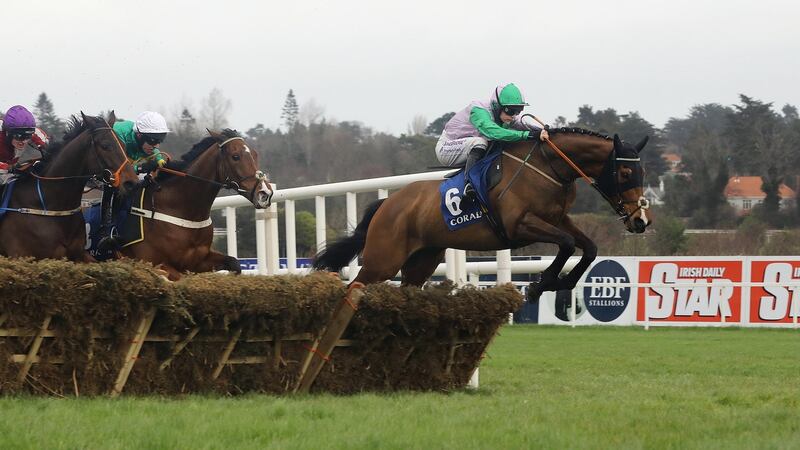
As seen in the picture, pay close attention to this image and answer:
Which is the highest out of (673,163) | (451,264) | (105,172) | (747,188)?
(105,172)

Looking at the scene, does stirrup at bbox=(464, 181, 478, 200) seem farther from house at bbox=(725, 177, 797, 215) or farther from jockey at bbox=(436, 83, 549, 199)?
house at bbox=(725, 177, 797, 215)

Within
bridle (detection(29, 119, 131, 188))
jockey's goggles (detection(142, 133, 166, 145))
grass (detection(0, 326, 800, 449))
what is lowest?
grass (detection(0, 326, 800, 449))

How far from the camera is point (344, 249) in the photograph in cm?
897

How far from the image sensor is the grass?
15.0ft

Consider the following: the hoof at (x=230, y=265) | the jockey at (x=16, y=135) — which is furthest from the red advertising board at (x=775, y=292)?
the jockey at (x=16, y=135)

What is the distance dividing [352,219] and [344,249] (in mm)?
326

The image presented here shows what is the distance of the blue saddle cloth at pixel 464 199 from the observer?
7820 millimetres

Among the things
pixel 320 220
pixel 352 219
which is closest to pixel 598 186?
pixel 352 219

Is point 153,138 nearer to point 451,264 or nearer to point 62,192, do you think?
point 62,192

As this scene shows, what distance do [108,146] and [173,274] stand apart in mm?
988

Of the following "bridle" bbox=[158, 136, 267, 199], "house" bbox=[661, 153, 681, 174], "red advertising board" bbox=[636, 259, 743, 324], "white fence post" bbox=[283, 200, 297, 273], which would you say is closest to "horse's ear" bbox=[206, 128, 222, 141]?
"bridle" bbox=[158, 136, 267, 199]

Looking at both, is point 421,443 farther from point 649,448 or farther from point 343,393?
point 343,393

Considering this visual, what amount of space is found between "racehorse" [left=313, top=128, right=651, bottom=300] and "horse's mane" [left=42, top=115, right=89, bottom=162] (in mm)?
2396

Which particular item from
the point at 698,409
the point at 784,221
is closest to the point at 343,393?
the point at 698,409
